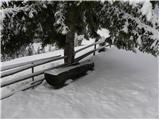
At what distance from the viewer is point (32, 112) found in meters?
5.31

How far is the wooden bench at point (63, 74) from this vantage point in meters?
6.54

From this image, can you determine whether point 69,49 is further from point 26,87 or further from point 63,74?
point 26,87

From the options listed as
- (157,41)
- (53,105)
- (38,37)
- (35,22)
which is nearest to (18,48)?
(38,37)

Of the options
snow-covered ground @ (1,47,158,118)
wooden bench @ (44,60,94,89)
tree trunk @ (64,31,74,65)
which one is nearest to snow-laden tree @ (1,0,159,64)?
tree trunk @ (64,31,74,65)

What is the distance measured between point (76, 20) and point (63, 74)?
1772mm

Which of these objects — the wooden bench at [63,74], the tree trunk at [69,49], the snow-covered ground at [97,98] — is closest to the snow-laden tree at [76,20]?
the tree trunk at [69,49]

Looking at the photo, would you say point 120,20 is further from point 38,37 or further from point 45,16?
point 38,37

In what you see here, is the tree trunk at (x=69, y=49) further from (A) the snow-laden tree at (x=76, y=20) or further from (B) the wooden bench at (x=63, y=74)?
(A) the snow-laden tree at (x=76, y=20)

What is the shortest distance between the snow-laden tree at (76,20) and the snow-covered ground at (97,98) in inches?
56.5

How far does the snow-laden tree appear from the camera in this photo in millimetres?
5715

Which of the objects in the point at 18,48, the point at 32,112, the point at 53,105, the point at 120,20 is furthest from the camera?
the point at 18,48

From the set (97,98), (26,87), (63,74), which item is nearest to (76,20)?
(63,74)

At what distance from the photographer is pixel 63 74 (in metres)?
6.71

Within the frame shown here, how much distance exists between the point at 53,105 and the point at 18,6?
2.94 metres
